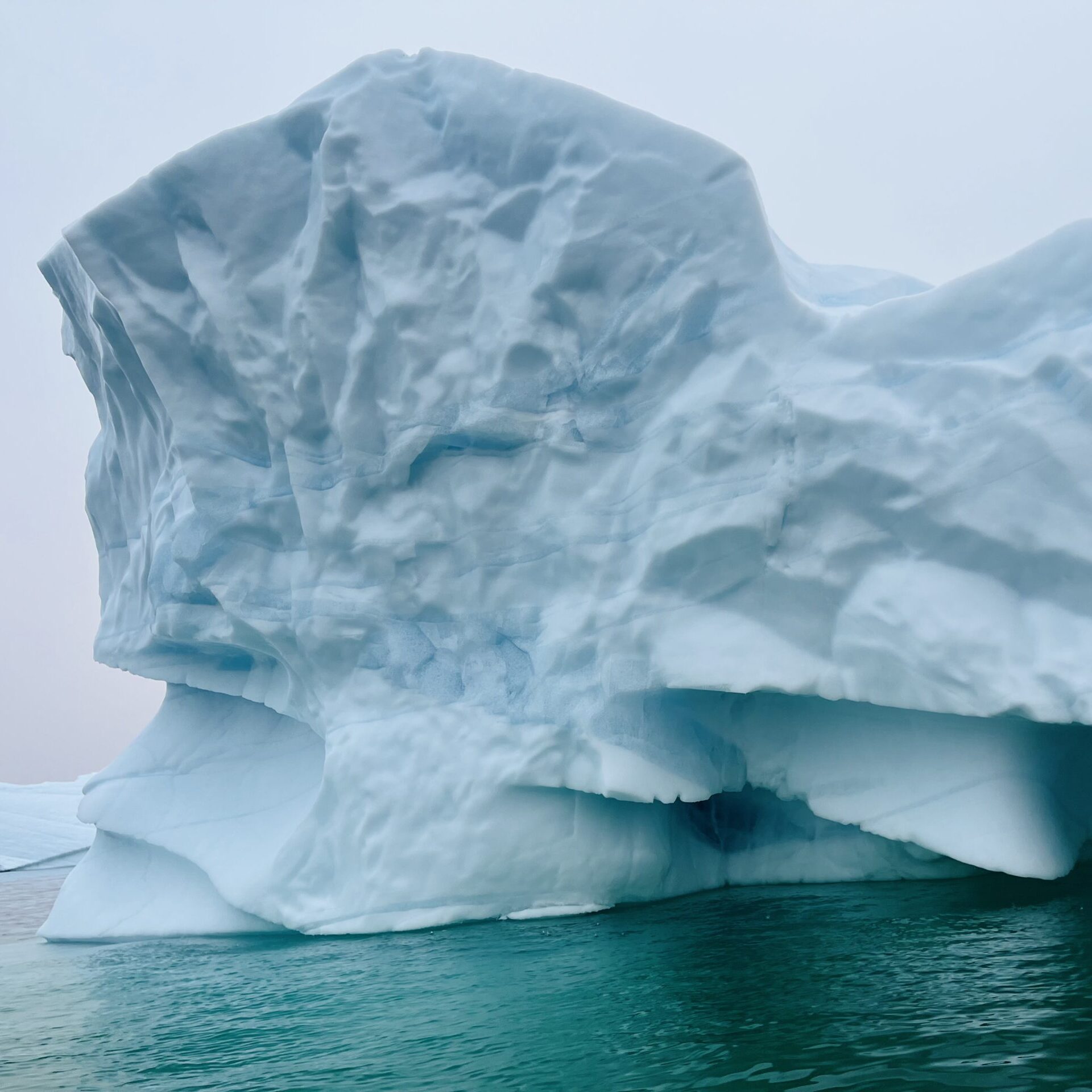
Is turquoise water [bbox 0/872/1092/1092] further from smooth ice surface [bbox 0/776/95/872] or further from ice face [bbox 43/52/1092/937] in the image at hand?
smooth ice surface [bbox 0/776/95/872]

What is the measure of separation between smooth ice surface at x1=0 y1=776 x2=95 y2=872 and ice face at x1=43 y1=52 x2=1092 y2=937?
29.7ft

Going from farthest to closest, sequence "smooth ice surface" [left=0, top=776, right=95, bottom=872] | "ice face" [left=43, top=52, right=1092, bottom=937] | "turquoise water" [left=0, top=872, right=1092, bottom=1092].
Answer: "smooth ice surface" [left=0, top=776, right=95, bottom=872] < "ice face" [left=43, top=52, right=1092, bottom=937] < "turquoise water" [left=0, top=872, right=1092, bottom=1092]

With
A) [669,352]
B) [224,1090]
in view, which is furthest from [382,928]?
[669,352]

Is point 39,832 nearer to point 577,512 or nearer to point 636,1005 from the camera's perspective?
point 577,512

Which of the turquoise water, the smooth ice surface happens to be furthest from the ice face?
the smooth ice surface

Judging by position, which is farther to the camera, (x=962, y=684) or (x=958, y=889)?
(x=958, y=889)

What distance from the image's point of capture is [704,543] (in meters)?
4.79

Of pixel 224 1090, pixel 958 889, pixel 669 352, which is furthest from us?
pixel 669 352

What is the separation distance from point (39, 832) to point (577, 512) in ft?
48.6

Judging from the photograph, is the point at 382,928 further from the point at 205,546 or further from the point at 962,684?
the point at 962,684

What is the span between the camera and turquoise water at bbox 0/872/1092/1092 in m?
2.51

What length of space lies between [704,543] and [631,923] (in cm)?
186

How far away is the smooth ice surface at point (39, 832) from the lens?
50.2 ft

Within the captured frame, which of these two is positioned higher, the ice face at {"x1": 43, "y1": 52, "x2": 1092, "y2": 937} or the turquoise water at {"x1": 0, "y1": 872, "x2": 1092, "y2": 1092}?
the ice face at {"x1": 43, "y1": 52, "x2": 1092, "y2": 937}
